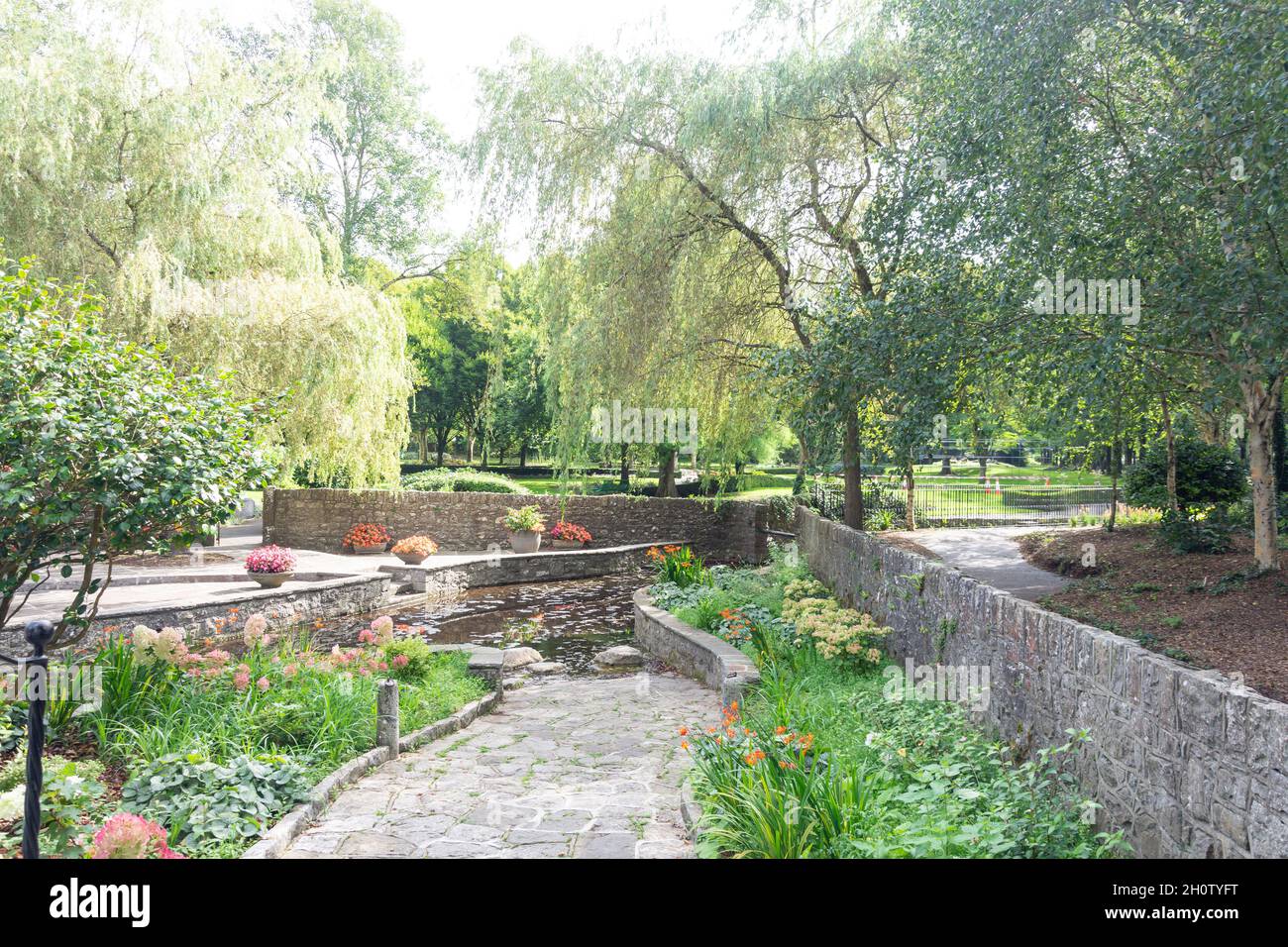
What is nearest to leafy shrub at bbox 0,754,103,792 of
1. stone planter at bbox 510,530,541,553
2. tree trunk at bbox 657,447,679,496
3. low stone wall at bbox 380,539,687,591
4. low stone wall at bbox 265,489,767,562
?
low stone wall at bbox 380,539,687,591

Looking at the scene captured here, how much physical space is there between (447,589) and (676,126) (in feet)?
33.0

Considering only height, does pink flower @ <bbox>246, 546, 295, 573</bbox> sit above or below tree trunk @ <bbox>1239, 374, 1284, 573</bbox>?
below

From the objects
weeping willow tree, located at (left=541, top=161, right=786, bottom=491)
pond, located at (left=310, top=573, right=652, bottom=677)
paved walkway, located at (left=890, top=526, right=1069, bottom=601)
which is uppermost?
weeping willow tree, located at (left=541, top=161, right=786, bottom=491)

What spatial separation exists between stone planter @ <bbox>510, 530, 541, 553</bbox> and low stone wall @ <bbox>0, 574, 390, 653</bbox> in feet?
14.2

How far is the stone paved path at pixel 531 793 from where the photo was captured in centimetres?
462

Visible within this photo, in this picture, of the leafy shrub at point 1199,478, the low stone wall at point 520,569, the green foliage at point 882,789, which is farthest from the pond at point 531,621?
the leafy shrub at point 1199,478

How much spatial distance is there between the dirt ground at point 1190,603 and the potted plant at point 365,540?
47.6 ft

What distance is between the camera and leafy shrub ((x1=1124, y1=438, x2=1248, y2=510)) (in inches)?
460

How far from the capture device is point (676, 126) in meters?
11.7

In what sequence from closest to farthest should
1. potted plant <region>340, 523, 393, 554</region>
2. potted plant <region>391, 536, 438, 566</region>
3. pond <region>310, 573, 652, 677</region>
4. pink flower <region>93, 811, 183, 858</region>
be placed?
pink flower <region>93, 811, 183, 858</region> → pond <region>310, 573, 652, 677</region> → potted plant <region>391, 536, 438, 566</region> → potted plant <region>340, 523, 393, 554</region>

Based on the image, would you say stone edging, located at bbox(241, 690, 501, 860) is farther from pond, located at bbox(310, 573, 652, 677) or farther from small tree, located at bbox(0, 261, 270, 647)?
pond, located at bbox(310, 573, 652, 677)

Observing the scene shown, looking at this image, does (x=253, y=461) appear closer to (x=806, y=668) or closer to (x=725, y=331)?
(x=806, y=668)

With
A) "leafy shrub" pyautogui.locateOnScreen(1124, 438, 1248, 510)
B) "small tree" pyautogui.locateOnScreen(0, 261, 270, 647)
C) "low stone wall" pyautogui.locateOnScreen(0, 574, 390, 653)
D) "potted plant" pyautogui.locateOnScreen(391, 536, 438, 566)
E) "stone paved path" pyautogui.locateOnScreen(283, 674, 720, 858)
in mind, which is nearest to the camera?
"stone paved path" pyautogui.locateOnScreen(283, 674, 720, 858)

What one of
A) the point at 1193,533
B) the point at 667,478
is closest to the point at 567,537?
the point at 667,478
